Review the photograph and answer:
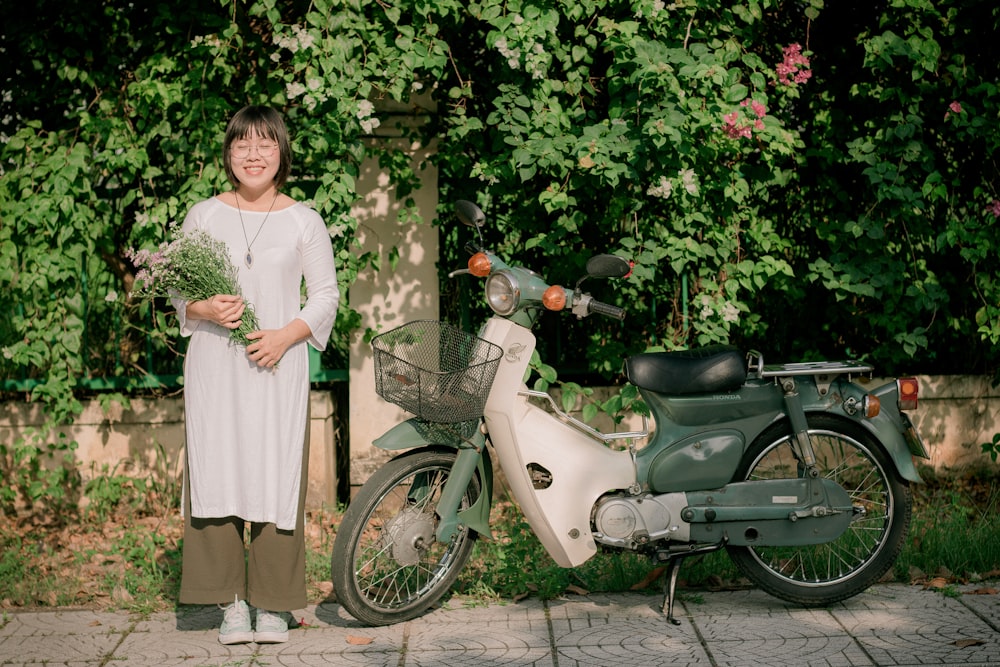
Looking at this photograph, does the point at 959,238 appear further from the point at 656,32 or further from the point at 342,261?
the point at 342,261

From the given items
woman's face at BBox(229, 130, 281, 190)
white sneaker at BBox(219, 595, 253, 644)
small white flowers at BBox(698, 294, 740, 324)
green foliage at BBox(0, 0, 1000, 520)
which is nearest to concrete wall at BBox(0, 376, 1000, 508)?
green foliage at BBox(0, 0, 1000, 520)

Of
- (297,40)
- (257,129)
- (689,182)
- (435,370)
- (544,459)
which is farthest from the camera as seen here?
(689,182)

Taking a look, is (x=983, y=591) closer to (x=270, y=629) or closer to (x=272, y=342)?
(x=270, y=629)

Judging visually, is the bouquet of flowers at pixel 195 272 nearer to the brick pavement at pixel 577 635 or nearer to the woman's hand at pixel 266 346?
the woman's hand at pixel 266 346

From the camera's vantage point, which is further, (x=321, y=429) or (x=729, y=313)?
(x=321, y=429)

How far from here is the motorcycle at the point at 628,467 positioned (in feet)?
14.5

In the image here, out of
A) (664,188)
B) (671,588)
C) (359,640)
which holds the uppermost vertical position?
(664,188)

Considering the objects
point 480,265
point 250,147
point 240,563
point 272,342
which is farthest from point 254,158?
point 240,563

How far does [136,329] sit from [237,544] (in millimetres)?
2308

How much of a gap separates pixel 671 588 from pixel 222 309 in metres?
2.07

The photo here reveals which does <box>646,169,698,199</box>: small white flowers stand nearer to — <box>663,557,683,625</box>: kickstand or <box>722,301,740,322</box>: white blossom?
<box>722,301,740,322</box>: white blossom

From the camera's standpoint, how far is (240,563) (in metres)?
4.45

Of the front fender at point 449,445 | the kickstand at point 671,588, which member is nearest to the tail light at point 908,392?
the kickstand at point 671,588

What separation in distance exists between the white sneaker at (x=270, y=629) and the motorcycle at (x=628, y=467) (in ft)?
0.86
